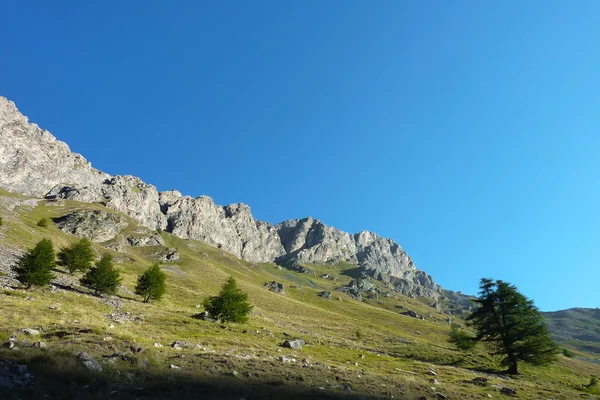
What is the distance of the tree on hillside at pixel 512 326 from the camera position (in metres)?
37.1

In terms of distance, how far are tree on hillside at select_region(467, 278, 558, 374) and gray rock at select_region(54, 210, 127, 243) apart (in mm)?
181240

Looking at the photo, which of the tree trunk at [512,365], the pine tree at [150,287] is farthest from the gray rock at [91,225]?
the tree trunk at [512,365]

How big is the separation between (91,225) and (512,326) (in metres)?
198

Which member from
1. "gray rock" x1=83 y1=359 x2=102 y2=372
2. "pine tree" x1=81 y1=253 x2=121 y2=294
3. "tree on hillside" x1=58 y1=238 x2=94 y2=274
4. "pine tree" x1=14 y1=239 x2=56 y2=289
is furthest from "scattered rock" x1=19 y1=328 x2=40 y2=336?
"tree on hillside" x1=58 y1=238 x2=94 y2=274

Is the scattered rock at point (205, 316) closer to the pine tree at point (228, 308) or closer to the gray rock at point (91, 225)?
the pine tree at point (228, 308)

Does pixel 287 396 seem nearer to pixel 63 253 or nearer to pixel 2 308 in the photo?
pixel 2 308

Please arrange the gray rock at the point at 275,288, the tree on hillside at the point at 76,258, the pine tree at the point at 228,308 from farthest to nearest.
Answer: the gray rock at the point at 275,288 → the tree on hillside at the point at 76,258 → the pine tree at the point at 228,308

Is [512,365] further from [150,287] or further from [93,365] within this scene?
[150,287]

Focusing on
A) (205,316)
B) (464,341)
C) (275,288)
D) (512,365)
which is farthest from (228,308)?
(275,288)

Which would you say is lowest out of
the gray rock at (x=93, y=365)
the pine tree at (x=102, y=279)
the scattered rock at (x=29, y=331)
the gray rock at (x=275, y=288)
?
the scattered rock at (x=29, y=331)

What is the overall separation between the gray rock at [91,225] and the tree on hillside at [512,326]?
7135 inches

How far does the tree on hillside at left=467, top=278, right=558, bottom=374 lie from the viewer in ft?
122

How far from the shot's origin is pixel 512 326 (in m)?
39.1

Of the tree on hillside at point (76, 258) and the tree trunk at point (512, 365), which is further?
the tree on hillside at point (76, 258)
